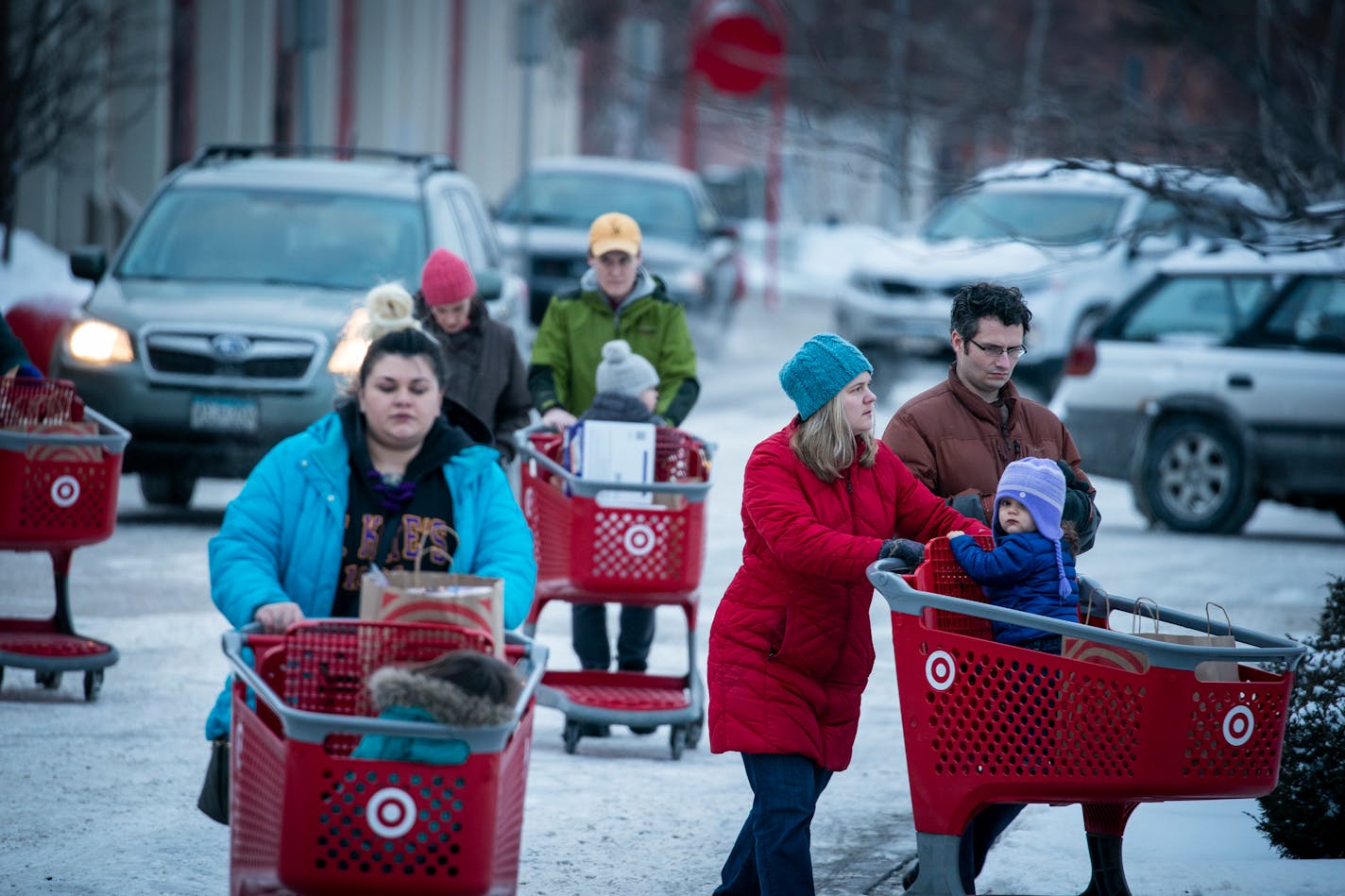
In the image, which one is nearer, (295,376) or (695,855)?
(695,855)

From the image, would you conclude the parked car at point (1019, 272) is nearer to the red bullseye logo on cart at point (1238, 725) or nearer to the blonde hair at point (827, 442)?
the blonde hair at point (827, 442)

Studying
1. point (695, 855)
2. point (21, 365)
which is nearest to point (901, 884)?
point (695, 855)

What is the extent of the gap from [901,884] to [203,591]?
537 cm

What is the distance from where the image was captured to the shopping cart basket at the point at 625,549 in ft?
25.2

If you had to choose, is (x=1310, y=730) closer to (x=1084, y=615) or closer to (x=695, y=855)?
(x=1084, y=615)

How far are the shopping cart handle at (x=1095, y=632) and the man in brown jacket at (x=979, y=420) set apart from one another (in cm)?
86

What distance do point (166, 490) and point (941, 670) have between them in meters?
9.35

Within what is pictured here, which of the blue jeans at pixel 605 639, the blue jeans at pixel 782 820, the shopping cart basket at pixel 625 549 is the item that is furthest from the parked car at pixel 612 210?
the blue jeans at pixel 782 820

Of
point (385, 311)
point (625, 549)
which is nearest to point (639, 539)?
point (625, 549)

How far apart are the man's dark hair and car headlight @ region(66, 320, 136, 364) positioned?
24.5 feet

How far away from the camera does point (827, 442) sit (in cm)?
538

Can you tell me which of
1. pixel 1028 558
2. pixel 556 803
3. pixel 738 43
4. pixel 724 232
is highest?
pixel 738 43

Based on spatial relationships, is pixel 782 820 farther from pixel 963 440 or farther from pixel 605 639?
pixel 605 639

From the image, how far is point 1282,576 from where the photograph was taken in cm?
1281
